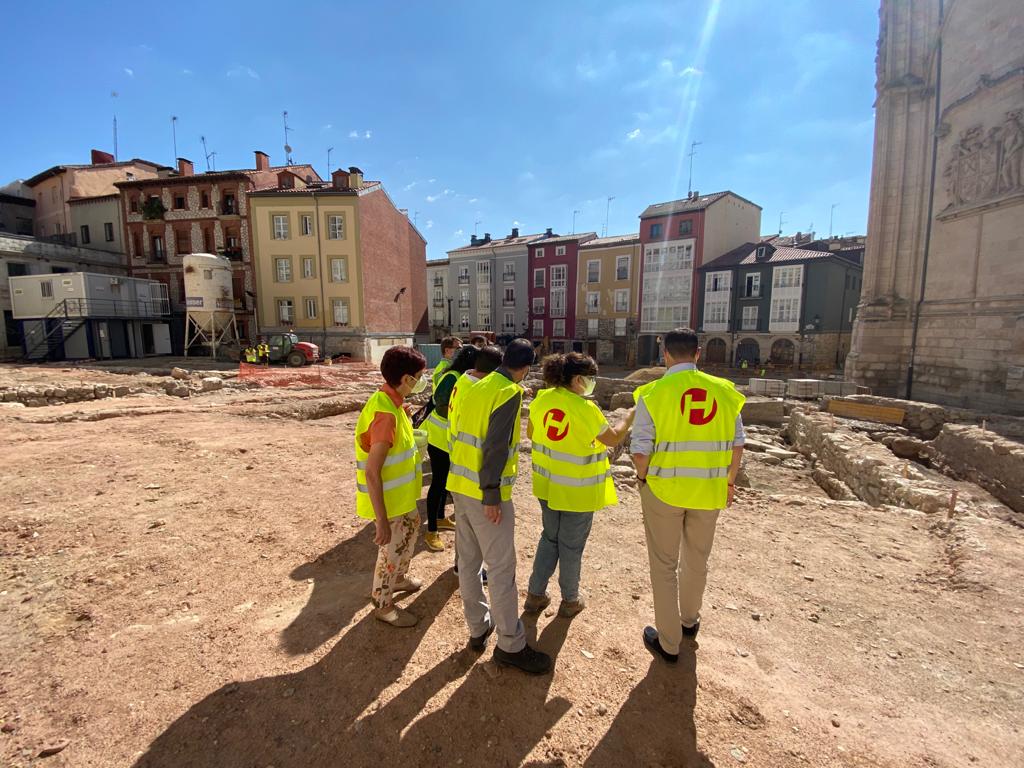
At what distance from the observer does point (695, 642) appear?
3.16 metres

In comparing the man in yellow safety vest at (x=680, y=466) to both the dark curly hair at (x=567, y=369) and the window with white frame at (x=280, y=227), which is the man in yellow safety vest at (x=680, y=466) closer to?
the dark curly hair at (x=567, y=369)

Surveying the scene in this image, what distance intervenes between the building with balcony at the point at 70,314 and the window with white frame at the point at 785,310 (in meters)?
45.1

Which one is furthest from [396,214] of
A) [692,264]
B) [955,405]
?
[955,405]

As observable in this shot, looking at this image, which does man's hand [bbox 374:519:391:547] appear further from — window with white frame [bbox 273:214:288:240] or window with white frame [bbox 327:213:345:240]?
window with white frame [bbox 273:214:288:240]

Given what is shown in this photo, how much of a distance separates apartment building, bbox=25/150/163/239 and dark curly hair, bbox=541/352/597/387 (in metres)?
45.2

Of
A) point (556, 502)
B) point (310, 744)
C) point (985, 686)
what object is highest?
point (556, 502)

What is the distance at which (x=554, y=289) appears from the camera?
4516 cm

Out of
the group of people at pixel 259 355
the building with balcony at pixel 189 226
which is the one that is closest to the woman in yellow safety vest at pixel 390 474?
the group of people at pixel 259 355

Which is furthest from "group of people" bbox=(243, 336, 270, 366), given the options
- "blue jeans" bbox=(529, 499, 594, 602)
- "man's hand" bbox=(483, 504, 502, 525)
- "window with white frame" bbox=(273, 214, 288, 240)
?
"man's hand" bbox=(483, 504, 502, 525)

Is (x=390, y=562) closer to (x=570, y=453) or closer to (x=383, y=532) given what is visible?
(x=383, y=532)

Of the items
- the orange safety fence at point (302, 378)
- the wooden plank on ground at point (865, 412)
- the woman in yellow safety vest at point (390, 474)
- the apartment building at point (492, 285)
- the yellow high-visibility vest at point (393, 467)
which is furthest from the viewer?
the apartment building at point (492, 285)

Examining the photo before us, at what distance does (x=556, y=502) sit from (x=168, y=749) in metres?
2.41

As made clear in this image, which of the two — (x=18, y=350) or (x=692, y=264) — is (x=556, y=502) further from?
(x=18, y=350)

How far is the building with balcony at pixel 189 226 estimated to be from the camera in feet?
104
